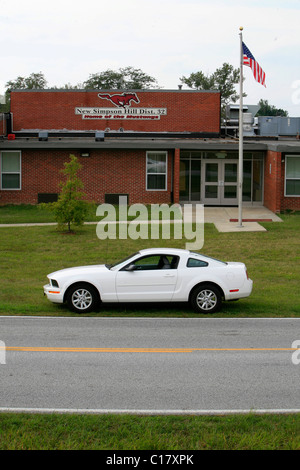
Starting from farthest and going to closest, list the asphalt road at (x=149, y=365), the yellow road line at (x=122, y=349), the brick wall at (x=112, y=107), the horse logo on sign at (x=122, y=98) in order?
the brick wall at (x=112, y=107) → the horse logo on sign at (x=122, y=98) → the yellow road line at (x=122, y=349) → the asphalt road at (x=149, y=365)

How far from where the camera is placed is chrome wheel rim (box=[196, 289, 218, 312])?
13578mm

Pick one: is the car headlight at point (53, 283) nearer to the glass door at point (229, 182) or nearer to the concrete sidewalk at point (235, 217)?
the concrete sidewalk at point (235, 217)

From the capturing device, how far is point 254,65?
2398cm

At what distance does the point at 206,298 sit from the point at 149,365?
173 inches

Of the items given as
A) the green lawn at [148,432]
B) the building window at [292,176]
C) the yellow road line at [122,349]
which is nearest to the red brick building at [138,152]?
the building window at [292,176]

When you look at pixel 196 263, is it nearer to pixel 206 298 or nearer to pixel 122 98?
pixel 206 298

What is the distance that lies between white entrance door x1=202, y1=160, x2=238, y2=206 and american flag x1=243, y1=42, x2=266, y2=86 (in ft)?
31.5

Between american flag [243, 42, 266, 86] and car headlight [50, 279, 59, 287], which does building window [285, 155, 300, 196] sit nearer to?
american flag [243, 42, 266, 86]

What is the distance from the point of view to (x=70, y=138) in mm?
34781

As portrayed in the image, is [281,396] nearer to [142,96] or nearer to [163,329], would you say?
[163,329]

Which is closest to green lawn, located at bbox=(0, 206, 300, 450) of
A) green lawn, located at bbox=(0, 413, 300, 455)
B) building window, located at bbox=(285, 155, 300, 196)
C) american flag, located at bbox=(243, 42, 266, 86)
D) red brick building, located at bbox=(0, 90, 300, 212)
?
green lawn, located at bbox=(0, 413, 300, 455)

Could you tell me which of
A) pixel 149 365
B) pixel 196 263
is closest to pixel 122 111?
pixel 196 263

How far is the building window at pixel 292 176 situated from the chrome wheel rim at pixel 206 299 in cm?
1760

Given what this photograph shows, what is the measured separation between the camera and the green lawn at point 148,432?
624 centimetres
